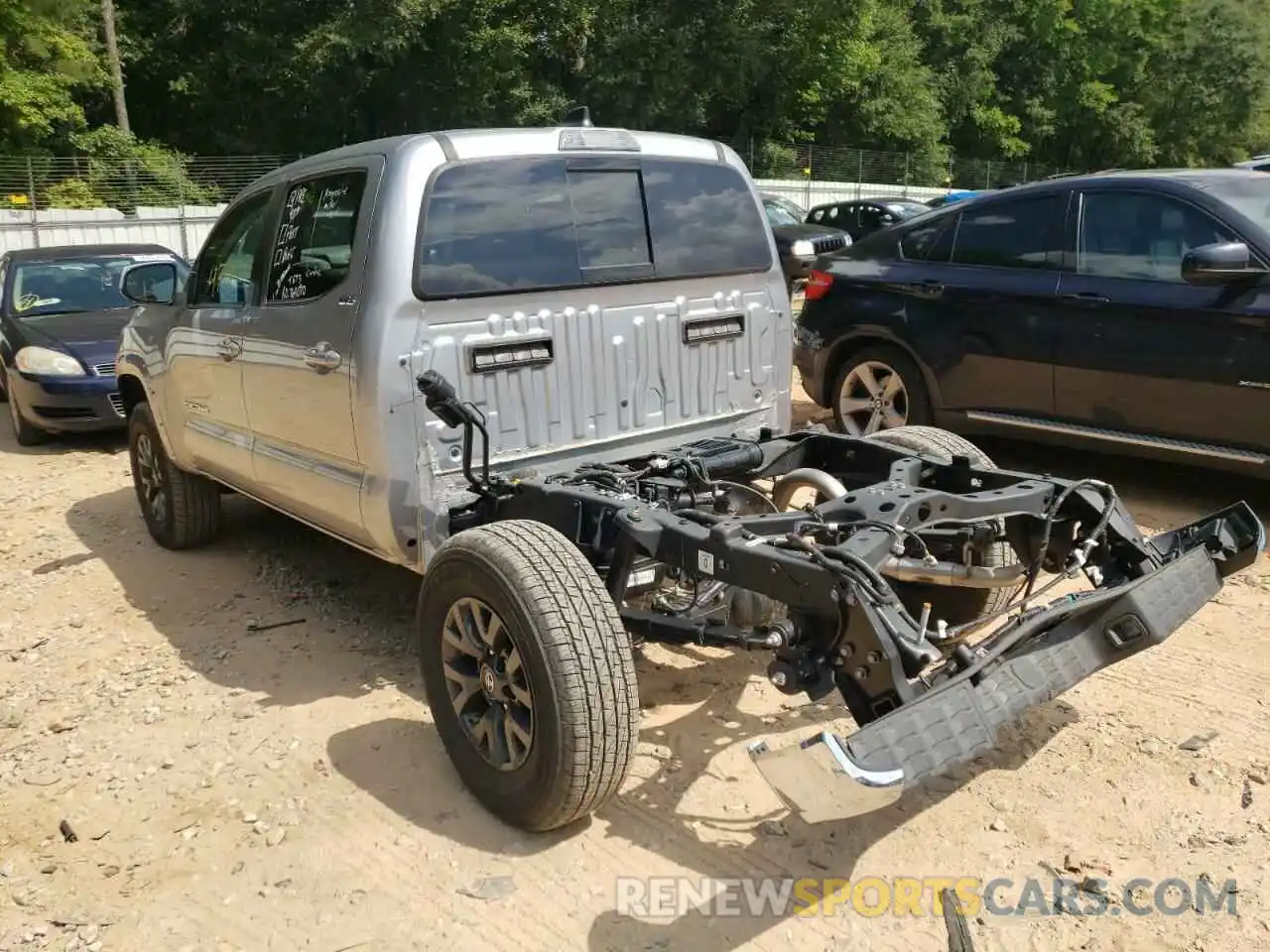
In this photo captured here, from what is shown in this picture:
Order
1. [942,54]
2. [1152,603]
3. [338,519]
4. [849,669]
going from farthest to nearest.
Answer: [942,54] < [338,519] < [1152,603] < [849,669]

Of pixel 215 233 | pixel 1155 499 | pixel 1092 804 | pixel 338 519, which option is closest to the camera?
pixel 1092 804

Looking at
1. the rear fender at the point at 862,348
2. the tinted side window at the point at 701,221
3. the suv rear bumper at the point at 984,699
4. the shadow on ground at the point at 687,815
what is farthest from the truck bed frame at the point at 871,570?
the rear fender at the point at 862,348

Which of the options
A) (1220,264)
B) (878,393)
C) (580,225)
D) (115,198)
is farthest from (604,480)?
(115,198)

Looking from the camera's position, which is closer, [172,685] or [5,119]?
[172,685]

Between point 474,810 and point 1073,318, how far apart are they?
13.7 ft

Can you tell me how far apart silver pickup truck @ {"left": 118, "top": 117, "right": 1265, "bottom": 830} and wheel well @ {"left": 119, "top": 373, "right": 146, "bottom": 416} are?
112 centimetres

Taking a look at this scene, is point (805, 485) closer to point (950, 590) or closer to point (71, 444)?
point (950, 590)

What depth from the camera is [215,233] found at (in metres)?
5.18

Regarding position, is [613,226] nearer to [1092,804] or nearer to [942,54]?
[1092,804]

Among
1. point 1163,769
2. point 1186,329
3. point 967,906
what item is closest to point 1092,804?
point 1163,769

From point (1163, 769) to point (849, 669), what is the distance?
1.37 m

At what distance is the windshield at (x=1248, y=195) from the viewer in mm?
5309

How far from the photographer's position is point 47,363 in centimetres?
838

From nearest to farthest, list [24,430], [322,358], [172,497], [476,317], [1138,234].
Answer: [476,317] < [322,358] < [1138,234] < [172,497] < [24,430]
